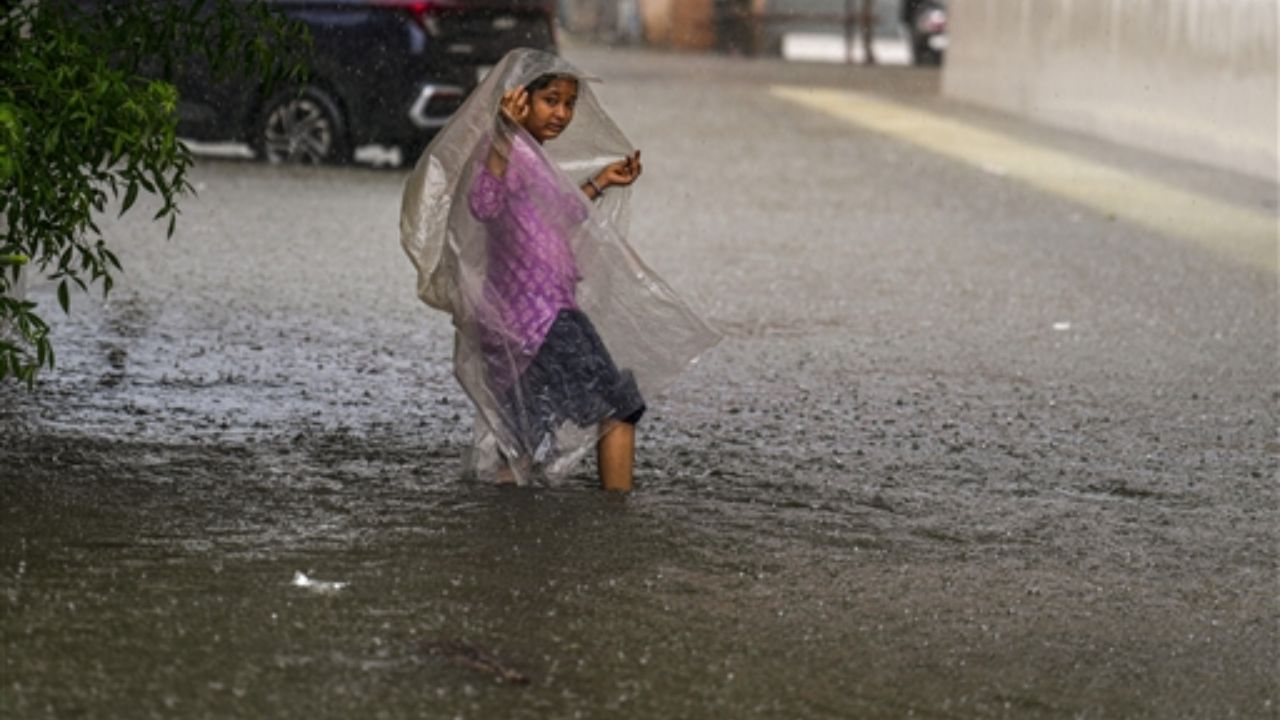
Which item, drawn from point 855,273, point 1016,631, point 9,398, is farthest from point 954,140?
point 1016,631

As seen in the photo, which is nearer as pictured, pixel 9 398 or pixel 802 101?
pixel 9 398

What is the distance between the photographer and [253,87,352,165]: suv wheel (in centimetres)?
1922

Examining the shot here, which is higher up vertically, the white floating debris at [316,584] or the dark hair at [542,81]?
the dark hair at [542,81]

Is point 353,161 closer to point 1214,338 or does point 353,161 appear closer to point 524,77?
point 1214,338

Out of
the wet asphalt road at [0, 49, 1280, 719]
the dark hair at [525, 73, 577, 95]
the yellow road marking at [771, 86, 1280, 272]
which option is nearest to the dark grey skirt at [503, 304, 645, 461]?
the wet asphalt road at [0, 49, 1280, 719]

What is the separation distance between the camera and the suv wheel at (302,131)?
757 inches

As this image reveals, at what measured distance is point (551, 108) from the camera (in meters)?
7.80

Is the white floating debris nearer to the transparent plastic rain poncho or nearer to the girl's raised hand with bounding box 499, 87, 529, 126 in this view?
the transparent plastic rain poncho

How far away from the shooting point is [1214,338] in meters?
11.9

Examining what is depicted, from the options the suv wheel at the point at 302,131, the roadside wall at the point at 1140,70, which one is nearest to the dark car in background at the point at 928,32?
the roadside wall at the point at 1140,70

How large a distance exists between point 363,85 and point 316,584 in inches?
506

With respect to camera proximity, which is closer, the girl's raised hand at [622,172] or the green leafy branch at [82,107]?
the green leafy branch at [82,107]

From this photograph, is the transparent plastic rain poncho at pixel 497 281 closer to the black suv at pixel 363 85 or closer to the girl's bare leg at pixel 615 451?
the girl's bare leg at pixel 615 451

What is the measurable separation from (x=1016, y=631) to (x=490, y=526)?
62.1 inches
